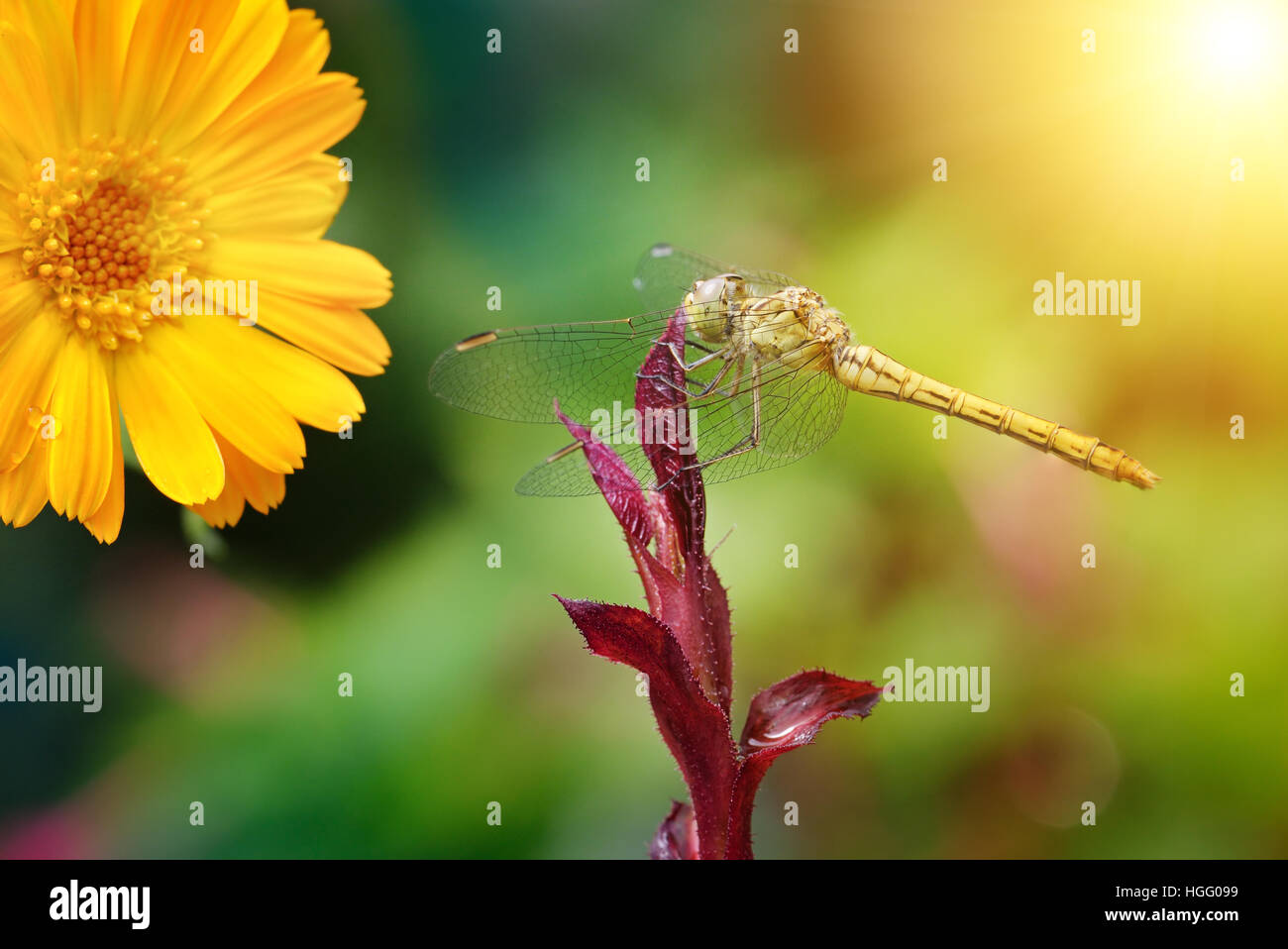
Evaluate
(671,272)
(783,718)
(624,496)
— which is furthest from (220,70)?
(783,718)

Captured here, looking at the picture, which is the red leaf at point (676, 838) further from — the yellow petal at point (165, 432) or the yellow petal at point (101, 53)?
the yellow petal at point (101, 53)

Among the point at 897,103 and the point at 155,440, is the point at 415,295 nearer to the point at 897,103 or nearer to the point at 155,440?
the point at 155,440

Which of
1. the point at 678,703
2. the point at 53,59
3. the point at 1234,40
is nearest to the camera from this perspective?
the point at 678,703

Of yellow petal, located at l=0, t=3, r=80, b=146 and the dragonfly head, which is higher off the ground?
yellow petal, located at l=0, t=3, r=80, b=146

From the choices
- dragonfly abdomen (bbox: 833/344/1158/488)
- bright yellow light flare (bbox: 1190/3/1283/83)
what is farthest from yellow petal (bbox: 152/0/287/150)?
bright yellow light flare (bbox: 1190/3/1283/83)

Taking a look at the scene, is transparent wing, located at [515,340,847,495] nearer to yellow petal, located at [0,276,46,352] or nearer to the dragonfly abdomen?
the dragonfly abdomen

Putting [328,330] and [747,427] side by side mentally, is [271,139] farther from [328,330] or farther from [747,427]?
[747,427]

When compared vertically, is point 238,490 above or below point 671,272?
below
